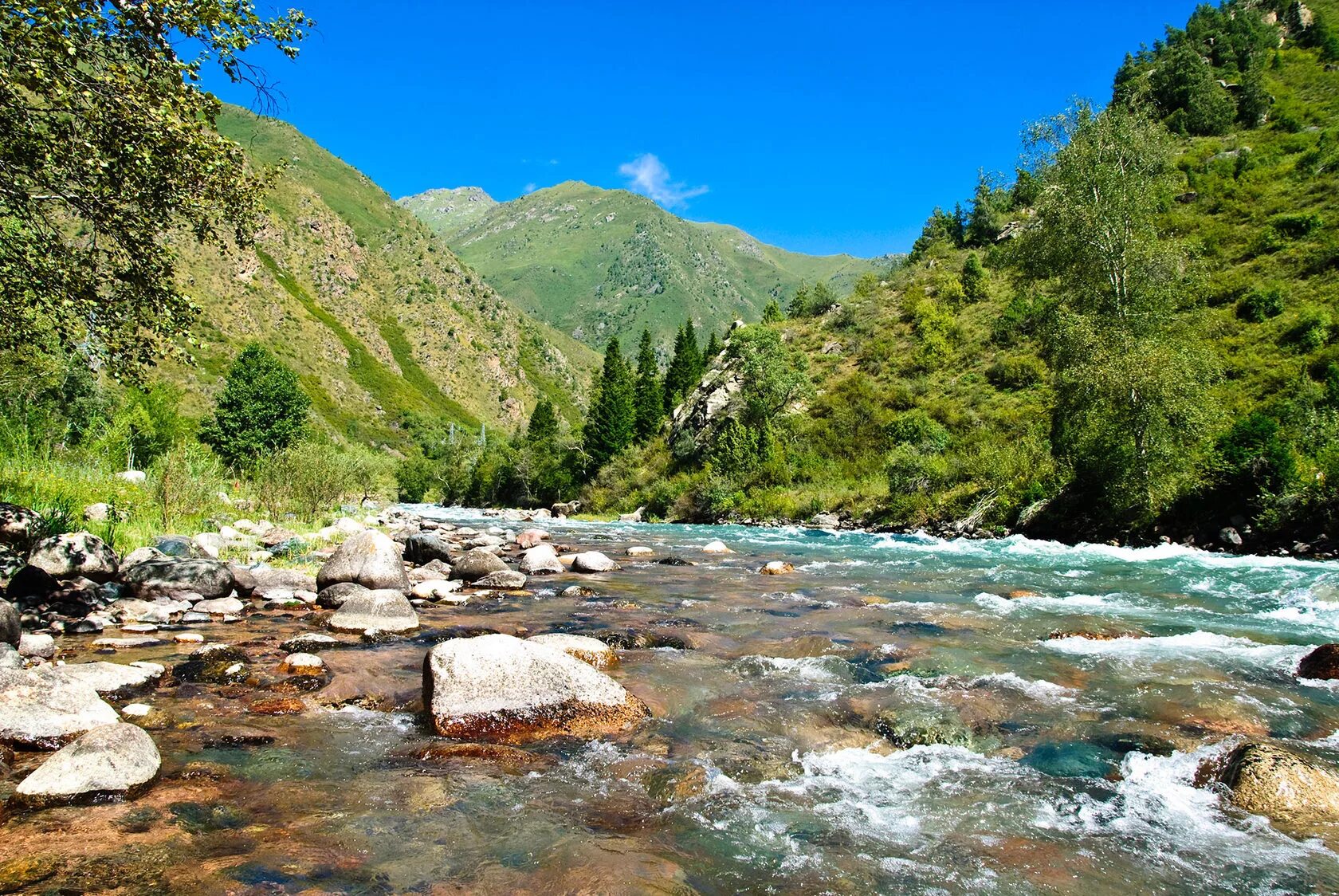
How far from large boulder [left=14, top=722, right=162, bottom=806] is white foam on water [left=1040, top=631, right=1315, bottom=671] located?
10.4m

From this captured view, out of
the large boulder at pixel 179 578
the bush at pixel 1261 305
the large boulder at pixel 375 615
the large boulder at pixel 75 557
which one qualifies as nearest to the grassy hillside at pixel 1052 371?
the bush at pixel 1261 305

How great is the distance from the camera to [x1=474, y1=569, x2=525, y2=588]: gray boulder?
1547cm

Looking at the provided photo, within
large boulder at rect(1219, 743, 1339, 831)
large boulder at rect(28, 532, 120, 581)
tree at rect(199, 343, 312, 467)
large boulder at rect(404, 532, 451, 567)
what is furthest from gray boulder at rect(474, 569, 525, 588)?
tree at rect(199, 343, 312, 467)

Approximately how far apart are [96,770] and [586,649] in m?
5.09

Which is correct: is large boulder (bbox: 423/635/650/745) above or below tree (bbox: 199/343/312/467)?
below

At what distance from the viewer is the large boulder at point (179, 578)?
11.6 m

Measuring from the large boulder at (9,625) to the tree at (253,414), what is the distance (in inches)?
1823

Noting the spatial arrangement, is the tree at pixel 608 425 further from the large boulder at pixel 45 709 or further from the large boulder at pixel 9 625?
the large boulder at pixel 45 709

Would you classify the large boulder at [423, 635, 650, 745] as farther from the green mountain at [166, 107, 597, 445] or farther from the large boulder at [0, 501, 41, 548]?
the green mountain at [166, 107, 597, 445]

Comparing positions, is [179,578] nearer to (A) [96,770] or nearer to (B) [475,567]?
(B) [475,567]

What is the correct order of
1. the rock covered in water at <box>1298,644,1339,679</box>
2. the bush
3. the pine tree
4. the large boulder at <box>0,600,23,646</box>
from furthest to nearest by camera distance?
the pine tree, the bush, the rock covered in water at <box>1298,644,1339,679</box>, the large boulder at <box>0,600,23,646</box>

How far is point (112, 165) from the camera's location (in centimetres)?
732

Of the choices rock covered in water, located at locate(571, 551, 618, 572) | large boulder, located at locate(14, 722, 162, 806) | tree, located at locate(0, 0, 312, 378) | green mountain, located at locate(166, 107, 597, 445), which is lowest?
rock covered in water, located at locate(571, 551, 618, 572)

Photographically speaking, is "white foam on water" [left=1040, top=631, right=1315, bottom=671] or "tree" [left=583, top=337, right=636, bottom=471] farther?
"tree" [left=583, top=337, right=636, bottom=471]
